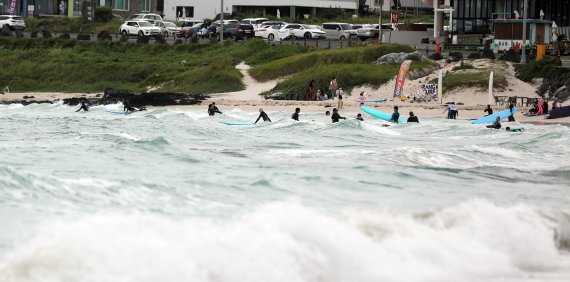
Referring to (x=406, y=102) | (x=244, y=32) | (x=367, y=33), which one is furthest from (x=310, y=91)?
(x=244, y=32)

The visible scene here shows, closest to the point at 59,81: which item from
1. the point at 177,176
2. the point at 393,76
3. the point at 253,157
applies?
the point at 393,76

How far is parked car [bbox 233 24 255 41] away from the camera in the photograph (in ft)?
197

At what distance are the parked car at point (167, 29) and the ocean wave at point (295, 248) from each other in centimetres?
4759

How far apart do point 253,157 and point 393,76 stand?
20056mm

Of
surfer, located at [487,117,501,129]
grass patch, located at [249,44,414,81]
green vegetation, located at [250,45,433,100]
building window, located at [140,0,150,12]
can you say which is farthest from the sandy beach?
building window, located at [140,0,150,12]

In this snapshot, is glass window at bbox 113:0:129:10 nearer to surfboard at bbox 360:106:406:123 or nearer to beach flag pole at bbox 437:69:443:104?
beach flag pole at bbox 437:69:443:104

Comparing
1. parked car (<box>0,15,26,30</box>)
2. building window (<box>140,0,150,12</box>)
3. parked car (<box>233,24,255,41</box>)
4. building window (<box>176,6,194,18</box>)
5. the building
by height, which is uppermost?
building window (<box>140,0,150,12</box>)

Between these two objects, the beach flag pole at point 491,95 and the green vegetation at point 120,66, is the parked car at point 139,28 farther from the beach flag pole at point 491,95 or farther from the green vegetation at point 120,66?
the beach flag pole at point 491,95

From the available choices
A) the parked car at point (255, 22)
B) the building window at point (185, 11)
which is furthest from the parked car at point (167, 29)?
the building window at point (185, 11)

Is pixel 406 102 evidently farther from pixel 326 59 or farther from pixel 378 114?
pixel 326 59

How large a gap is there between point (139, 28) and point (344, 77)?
22774 millimetres

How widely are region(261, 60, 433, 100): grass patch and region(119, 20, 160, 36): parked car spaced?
19497mm

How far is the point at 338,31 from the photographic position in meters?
62.8

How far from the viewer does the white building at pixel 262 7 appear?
77938 millimetres
